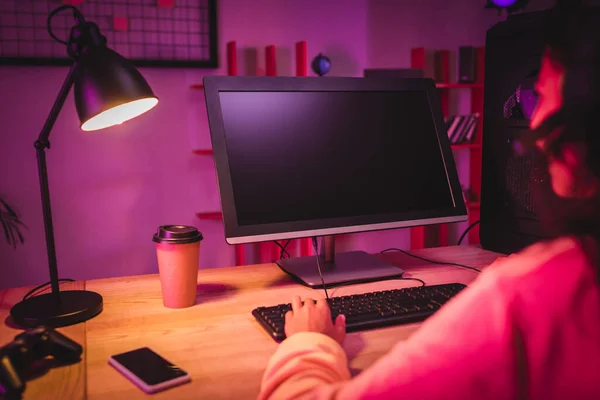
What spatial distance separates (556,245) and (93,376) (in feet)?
1.98

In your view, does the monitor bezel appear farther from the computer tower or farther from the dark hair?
the dark hair

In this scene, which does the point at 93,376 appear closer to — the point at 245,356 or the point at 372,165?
the point at 245,356

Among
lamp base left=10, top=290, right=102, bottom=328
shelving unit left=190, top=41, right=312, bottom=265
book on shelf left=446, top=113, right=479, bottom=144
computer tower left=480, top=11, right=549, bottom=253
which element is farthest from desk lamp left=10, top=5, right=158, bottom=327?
book on shelf left=446, top=113, right=479, bottom=144

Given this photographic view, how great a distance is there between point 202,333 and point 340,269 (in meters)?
0.40

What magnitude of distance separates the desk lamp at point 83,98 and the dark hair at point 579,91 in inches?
28.5

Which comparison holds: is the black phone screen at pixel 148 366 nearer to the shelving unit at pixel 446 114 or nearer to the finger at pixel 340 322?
the finger at pixel 340 322

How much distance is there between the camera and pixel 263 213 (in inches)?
42.2

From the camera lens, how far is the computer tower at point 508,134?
4.14 ft

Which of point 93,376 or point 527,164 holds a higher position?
point 527,164

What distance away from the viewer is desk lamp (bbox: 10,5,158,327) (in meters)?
0.93

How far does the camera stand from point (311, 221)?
1107 mm

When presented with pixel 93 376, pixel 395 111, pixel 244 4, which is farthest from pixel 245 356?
pixel 244 4

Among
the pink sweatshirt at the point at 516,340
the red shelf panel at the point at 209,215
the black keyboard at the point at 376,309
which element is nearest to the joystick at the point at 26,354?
the black keyboard at the point at 376,309

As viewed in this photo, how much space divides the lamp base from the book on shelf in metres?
2.88
